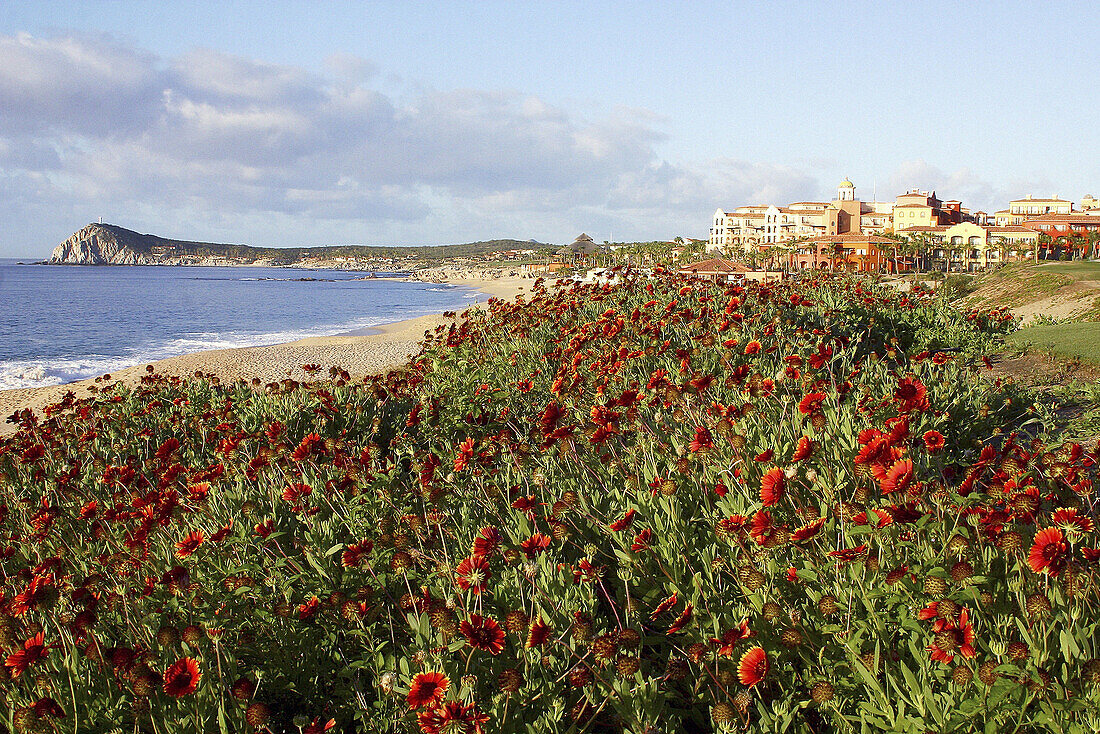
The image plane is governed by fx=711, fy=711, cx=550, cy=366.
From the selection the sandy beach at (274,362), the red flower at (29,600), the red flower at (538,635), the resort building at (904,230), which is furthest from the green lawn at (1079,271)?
the red flower at (29,600)

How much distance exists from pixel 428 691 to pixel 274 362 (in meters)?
23.7

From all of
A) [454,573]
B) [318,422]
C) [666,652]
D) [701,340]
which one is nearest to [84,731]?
[454,573]

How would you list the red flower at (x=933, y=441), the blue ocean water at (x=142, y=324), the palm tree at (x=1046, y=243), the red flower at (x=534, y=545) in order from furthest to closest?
the palm tree at (x=1046, y=243)
the blue ocean water at (x=142, y=324)
the red flower at (x=933, y=441)
the red flower at (x=534, y=545)

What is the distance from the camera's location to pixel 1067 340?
7684 millimetres

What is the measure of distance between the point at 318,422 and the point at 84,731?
350 centimetres

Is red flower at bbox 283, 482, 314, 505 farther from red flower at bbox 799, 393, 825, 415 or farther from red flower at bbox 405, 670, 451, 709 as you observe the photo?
red flower at bbox 799, 393, 825, 415

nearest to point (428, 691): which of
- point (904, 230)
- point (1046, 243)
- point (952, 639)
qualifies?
point (952, 639)

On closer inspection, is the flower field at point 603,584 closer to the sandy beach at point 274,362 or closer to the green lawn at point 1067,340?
the green lawn at point 1067,340

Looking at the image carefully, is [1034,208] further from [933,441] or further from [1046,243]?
[933,441]

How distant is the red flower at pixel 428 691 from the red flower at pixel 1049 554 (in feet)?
4.77

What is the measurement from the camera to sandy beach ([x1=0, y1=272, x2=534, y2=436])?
18219mm

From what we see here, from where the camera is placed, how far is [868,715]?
6.41 ft

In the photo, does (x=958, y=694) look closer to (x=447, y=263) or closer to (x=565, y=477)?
(x=565, y=477)

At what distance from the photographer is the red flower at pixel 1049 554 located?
5.64 feet
